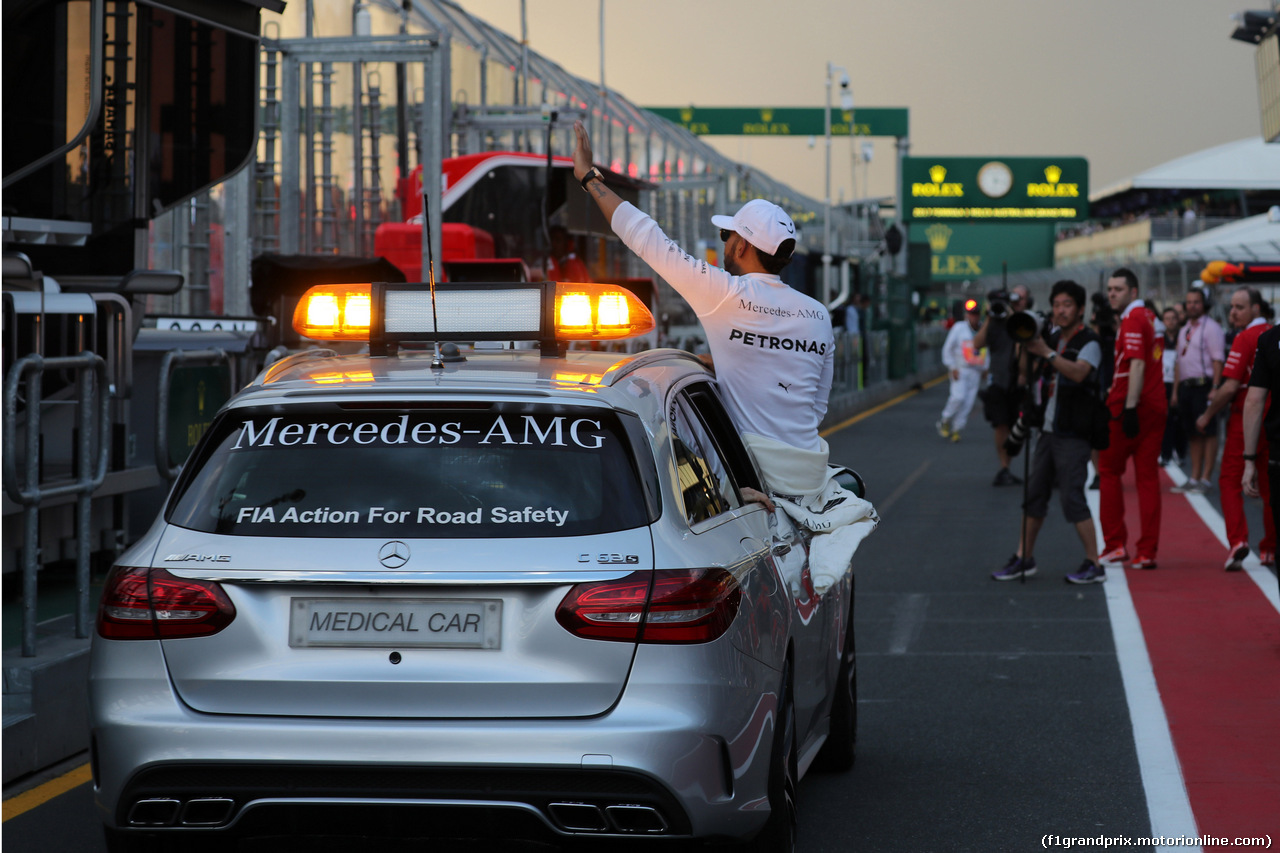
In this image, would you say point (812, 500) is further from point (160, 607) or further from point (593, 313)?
point (160, 607)

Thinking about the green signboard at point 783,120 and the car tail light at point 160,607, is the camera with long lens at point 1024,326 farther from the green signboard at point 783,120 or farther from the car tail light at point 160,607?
the green signboard at point 783,120

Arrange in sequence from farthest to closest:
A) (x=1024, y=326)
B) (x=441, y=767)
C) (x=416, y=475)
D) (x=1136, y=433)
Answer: (x=1136, y=433) < (x=1024, y=326) < (x=416, y=475) < (x=441, y=767)

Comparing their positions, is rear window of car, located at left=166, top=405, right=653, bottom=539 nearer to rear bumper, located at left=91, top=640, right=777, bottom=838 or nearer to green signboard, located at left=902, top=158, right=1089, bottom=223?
rear bumper, located at left=91, top=640, right=777, bottom=838

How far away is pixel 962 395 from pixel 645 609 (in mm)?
19933

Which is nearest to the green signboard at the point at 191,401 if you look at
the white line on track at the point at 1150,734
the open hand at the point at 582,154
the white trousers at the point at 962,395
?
the open hand at the point at 582,154

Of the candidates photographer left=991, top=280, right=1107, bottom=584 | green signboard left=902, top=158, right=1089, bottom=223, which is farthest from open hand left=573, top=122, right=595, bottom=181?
green signboard left=902, top=158, right=1089, bottom=223

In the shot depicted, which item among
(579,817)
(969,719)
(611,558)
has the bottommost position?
(969,719)

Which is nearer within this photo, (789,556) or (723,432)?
(789,556)

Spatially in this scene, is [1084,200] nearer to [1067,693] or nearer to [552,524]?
[1067,693]

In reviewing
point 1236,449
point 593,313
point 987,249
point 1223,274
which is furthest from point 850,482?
point 987,249

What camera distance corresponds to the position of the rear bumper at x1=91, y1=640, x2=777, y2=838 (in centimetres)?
389

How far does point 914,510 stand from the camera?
15.5 metres

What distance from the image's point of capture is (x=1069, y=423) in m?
10.8

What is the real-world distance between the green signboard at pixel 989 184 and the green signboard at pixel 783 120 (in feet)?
9.19
